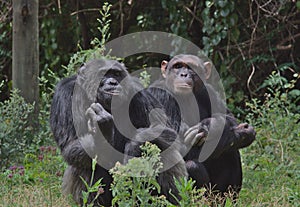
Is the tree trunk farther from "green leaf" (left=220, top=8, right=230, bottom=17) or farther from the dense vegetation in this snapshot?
"green leaf" (left=220, top=8, right=230, bottom=17)

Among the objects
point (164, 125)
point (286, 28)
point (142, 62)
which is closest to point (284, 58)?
point (286, 28)

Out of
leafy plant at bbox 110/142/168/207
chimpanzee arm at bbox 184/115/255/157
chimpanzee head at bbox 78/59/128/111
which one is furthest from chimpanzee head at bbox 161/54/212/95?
leafy plant at bbox 110/142/168/207

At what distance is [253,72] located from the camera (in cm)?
796

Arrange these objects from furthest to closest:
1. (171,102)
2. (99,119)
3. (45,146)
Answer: (45,146)
(171,102)
(99,119)

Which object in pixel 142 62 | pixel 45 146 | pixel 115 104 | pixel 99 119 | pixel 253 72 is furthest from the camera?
pixel 142 62

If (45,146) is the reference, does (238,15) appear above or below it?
above

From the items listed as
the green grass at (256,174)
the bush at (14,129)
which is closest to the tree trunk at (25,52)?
the bush at (14,129)

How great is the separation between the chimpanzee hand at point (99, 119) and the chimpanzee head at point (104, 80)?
0.43ft

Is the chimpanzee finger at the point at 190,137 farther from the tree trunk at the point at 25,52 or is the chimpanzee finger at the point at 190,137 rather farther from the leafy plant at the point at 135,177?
the tree trunk at the point at 25,52

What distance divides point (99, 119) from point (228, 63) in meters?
4.27

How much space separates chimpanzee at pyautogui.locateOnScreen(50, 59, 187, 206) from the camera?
4.31 m

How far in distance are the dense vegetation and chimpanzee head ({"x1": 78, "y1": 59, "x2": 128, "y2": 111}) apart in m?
0.75

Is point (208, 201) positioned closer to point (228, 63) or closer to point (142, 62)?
point (228, 63)

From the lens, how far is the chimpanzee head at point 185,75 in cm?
499
